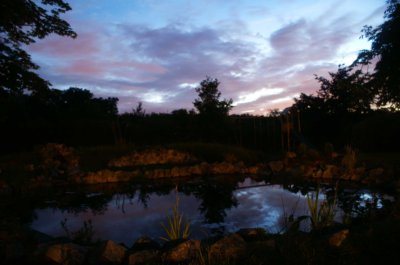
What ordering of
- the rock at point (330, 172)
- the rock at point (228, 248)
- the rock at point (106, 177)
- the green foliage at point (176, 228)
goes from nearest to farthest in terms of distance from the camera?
1. the rock at point (228, 248)
2. the green foliage at point (176, 228)
3. the rock at point (330, 172)
4. the rock at point (106, 177)

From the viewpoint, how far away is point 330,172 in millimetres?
10117

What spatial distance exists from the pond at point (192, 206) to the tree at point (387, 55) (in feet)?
22.9

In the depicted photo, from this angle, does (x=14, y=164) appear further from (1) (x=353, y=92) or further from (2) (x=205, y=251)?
(1) (x=353, y=92)

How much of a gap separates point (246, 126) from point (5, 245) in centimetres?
1347

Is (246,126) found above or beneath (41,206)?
above

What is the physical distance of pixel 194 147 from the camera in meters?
13.9

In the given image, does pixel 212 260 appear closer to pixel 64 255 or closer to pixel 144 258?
pixel 144 258

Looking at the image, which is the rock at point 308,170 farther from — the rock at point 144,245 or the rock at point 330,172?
the rock at point 144,245

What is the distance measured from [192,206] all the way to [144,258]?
3660mm

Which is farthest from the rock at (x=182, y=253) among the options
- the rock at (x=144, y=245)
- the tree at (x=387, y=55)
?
the tree at (x=387, y=55)

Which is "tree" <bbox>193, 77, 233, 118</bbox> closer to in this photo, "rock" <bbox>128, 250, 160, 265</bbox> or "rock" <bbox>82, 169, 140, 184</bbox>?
"rock" <bbox>82, 169, 140, 184</bbox>

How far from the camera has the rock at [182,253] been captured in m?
3.56

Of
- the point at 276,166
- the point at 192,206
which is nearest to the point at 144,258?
the point at 192,206

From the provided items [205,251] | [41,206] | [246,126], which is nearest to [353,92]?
[246,126]
